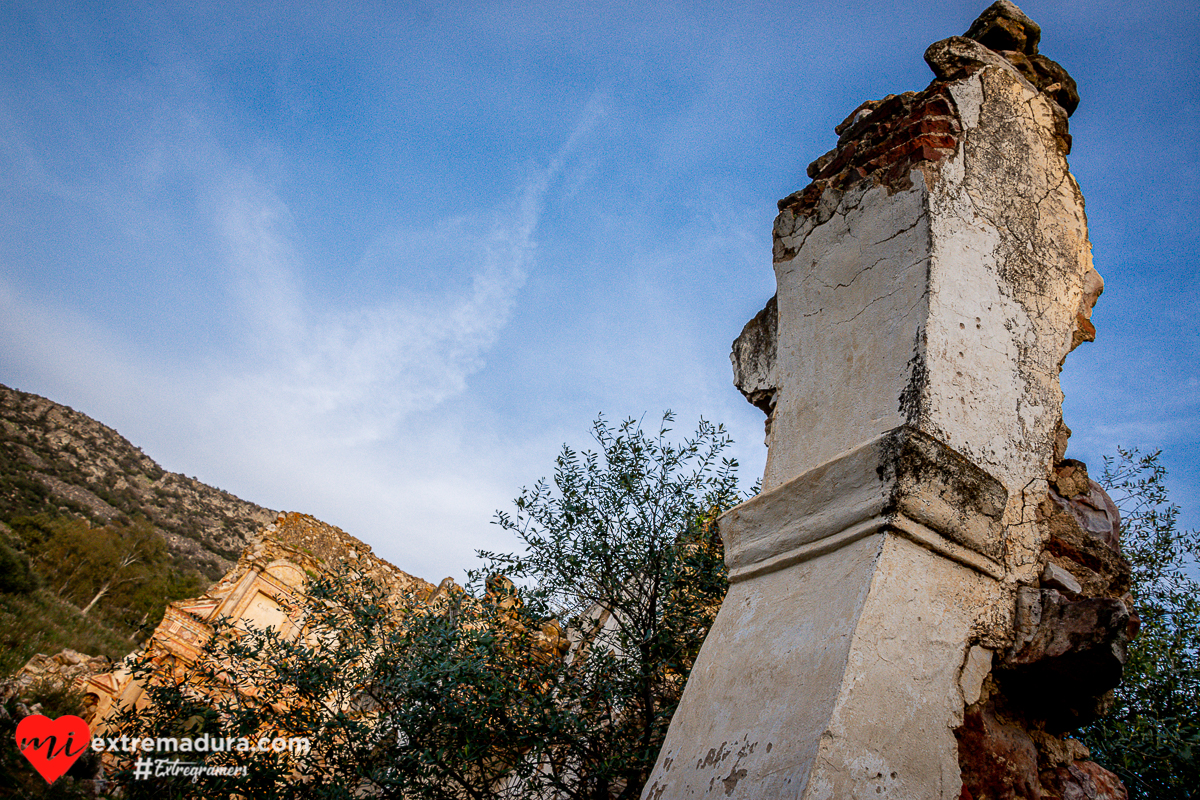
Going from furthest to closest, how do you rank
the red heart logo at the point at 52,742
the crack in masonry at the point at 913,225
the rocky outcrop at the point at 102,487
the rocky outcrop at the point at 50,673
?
the rocky outcrop at the point at 102,487 < the rocky outcrop at the point at 50,673 < the red heart logo at the point at 52,742 < the crack in masonry at the point at 913,225

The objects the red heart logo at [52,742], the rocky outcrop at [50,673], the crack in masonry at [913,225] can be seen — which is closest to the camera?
the crack in masonry at [913,225]

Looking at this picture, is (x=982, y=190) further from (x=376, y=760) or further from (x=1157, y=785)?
(x=376, y=760)

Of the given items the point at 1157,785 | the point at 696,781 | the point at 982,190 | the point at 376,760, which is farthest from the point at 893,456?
the point at 376,760

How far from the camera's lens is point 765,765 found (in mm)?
1382

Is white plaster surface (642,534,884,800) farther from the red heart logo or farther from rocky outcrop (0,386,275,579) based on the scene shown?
rocky outcrop (0,386,275,579)

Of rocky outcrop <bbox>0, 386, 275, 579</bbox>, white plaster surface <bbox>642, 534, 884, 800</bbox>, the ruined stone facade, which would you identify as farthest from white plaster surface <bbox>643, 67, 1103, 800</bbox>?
rocky outcrop <bbox>0, 386, 275, 579</bbox>

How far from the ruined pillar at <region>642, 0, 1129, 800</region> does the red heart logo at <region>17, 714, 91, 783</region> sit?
9415 millimetres

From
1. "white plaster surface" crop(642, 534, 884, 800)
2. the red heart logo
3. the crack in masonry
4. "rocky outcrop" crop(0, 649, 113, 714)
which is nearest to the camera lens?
"white plaster surface" crop(642, 534, 884, 800)

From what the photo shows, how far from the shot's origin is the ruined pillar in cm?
144

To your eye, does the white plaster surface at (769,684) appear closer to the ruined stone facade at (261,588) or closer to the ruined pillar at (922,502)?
the ruined pillar at (922,502)

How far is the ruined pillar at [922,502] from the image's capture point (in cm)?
144

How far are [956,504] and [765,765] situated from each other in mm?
825

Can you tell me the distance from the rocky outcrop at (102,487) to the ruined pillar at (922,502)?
94.9ft

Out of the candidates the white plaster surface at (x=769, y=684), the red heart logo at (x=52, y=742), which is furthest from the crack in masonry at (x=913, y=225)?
the red heart logo at (x=52, y=742)
